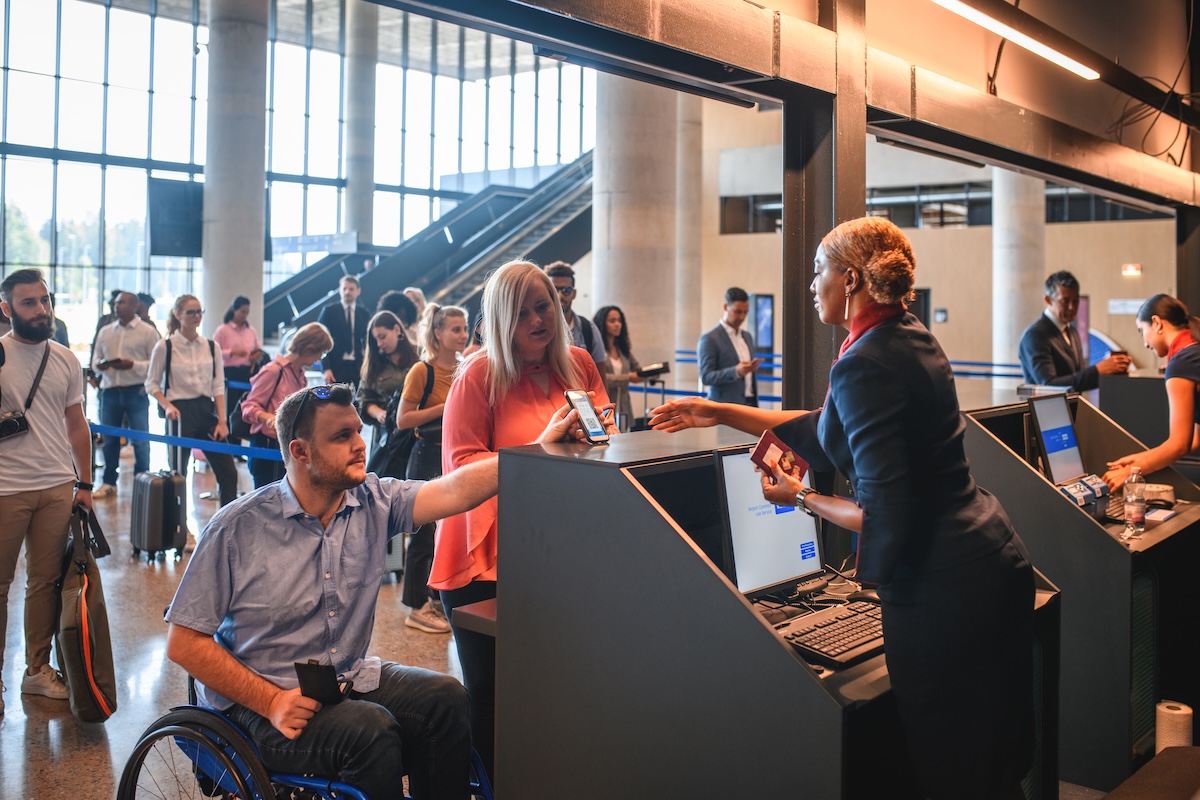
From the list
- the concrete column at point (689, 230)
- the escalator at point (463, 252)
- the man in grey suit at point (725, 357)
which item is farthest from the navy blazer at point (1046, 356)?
the concrete column at point (689, 230)

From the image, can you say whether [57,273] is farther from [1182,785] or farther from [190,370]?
[1182,785]

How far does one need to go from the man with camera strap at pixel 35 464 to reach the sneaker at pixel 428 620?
1.56 m

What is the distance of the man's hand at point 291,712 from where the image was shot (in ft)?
7.23

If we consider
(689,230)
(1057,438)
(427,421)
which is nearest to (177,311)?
(427,421)

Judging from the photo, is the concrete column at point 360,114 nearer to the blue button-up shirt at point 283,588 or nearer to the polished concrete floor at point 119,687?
the polished concrete floor at point 119,687

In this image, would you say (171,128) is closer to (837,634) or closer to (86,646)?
(86,646)

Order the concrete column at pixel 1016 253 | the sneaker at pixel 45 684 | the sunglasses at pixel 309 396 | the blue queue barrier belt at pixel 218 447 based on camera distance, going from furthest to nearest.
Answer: the concrete column at pixel 1016 253, the blue queue barrier belt at pixel 218 447, the sneaker at pixel 45 684, the sunglasses at pixel 309 396

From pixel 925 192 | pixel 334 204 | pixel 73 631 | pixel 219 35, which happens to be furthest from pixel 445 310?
pixel 334 204

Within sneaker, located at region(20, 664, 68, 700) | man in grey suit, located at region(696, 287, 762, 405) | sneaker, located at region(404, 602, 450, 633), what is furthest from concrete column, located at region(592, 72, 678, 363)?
sneaker, located at region(20, 664, 68, 700)

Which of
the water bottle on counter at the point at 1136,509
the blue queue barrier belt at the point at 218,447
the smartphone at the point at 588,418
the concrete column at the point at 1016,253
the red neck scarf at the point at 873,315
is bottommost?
the water bottle on counter at the point at 1136,509

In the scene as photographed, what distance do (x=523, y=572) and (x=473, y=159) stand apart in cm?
2450

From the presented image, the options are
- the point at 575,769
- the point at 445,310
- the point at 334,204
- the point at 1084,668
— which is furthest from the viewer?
the point at 334,204

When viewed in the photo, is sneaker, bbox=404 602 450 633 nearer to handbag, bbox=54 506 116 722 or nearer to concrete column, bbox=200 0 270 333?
handbag, bbox=54 506 116 722

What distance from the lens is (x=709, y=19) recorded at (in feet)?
10.6
